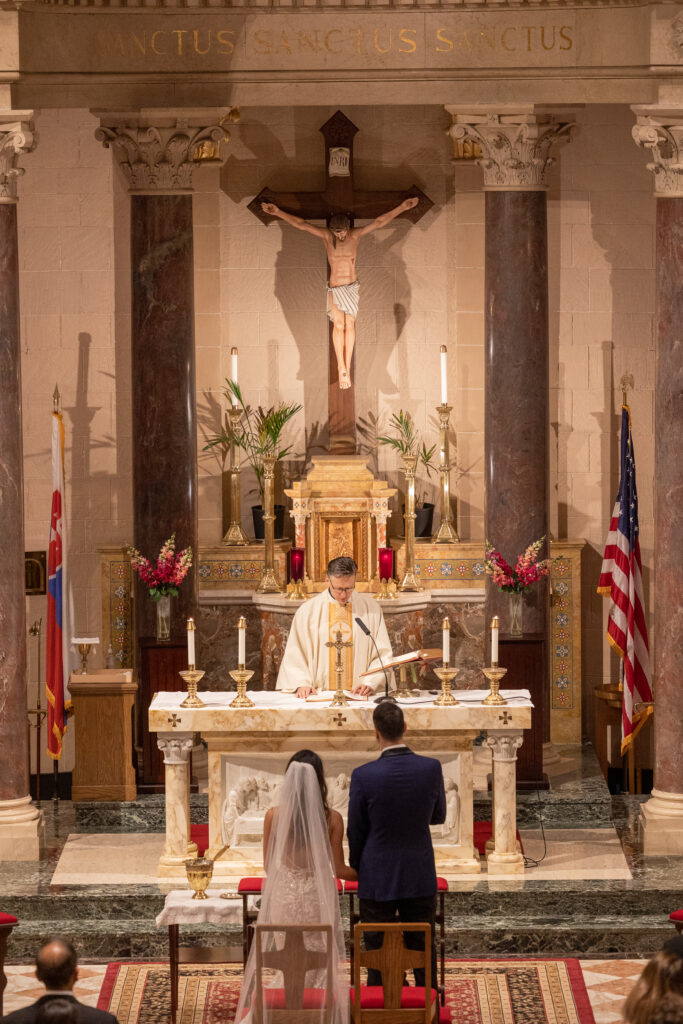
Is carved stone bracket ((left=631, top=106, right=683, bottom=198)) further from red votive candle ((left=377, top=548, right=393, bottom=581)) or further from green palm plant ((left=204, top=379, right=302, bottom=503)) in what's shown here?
green palm plant ((left=204, top=379, right=302, bottom=503))

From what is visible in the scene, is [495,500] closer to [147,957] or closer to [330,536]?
[330,536]

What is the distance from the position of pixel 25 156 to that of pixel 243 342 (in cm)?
239

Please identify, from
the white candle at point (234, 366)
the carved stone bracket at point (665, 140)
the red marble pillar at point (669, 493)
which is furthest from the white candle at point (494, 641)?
the white candle at point (234, 366)

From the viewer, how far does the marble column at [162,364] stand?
13.6 metres

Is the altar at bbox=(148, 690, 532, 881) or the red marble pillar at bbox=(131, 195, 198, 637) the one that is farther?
the red marble pillar at bbox=(131, 195, 198, 637)

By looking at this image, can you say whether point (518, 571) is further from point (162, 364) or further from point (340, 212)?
point (340, 212)

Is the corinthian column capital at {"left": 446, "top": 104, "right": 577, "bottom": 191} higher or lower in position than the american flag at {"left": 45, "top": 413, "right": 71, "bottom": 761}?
higher

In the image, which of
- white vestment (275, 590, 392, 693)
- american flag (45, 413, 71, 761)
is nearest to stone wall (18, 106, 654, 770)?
american flag (45, 413, 71, 761)

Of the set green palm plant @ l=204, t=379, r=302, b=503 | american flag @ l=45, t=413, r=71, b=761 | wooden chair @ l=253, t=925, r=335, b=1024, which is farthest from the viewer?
green palm plant @ l=204, t=379, r=302, b=503

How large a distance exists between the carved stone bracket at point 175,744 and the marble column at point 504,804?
192 centimetres

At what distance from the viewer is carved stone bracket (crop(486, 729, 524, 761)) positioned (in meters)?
11.4

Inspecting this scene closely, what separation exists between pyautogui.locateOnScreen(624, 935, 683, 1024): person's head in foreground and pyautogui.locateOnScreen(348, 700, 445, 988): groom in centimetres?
256

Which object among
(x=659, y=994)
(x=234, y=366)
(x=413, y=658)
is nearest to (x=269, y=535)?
(x=234, y=366)

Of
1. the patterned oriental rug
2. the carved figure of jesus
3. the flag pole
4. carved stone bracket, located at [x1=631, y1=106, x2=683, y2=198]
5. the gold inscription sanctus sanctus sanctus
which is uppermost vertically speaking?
the gold inscription sanctus sanctus sanctus
